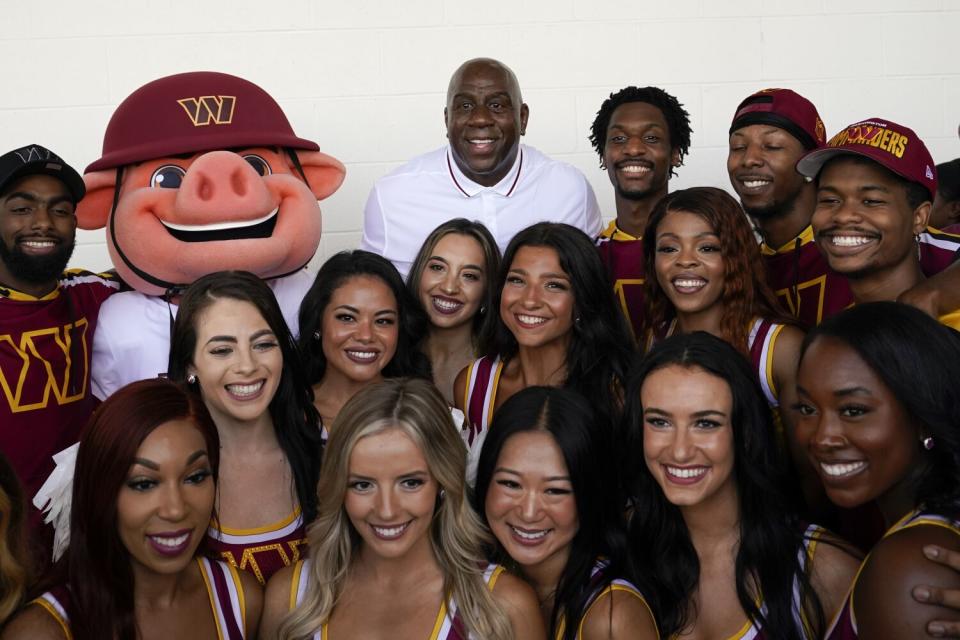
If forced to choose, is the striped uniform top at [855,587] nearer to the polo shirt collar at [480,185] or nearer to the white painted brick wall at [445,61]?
the polo shirt collar at [480,185]

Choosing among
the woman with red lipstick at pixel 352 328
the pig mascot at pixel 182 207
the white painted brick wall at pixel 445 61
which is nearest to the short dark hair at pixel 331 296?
the woman with red lipstick at pixel 352 328

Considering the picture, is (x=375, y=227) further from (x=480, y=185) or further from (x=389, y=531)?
(x=389, y=531)

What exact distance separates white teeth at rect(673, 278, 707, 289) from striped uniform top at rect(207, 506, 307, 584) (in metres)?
1.26

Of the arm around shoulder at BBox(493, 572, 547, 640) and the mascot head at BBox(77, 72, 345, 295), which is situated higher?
the mascot head at BBox(77, 72, 345, 295)

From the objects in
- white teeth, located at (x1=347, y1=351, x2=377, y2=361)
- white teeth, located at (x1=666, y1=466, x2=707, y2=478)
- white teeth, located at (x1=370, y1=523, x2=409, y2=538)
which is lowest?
white teeth, located at (x1=370, y1=523, x2=409, y2=538)

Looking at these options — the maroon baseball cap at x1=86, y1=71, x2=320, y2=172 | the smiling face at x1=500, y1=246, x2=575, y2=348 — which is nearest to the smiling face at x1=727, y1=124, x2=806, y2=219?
the smiling face at x1=500, y1=246, x2=575, y2=348

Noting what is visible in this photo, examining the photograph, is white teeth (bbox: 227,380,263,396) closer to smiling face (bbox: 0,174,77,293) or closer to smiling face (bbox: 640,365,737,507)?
smiling face (bbox: 0,174,77,293)

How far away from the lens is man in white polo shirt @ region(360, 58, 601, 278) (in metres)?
3.84

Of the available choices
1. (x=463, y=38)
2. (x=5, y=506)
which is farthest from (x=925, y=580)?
(x=463, y=38)

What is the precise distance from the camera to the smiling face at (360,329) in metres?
3.21

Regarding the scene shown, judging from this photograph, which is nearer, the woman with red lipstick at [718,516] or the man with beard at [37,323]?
the woman with red lipstick at [718,516]

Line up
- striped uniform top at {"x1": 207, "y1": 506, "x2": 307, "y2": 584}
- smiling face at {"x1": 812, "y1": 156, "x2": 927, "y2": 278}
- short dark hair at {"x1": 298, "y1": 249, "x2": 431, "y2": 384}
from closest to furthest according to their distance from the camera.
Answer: striped uniform top at {"x1": 207, "y1": 506, "x2": 307, "y2": 584} → smiling face at {"x1": 812, "y1": 156, "x2": 927, "y2": 278} → short dark hair at {"x1": 298, "y1": 249, "x2": 431, "y2": 384}

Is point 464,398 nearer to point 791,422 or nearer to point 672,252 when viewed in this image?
point 672,252

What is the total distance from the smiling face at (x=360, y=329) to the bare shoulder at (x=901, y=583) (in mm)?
1578
